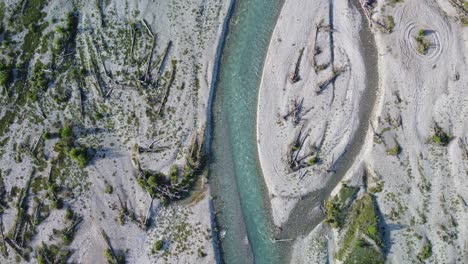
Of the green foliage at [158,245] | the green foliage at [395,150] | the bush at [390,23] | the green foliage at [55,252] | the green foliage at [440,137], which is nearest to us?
the green foliage at [440,137]

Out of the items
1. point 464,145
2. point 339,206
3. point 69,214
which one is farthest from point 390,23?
point 69,214

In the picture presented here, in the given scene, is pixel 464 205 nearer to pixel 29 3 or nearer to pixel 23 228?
pixel 23 228

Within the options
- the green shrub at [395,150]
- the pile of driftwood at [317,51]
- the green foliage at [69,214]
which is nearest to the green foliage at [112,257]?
Result: the green foliage at [69,214]

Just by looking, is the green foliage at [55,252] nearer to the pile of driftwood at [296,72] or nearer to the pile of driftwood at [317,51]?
the pile of driftwood at [296,72]

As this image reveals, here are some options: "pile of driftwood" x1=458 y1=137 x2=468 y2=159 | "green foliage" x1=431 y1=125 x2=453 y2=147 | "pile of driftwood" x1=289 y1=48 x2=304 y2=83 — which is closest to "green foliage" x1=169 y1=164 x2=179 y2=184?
"pile of driftwood" x1=289 y1=48 x2=304 y2=83

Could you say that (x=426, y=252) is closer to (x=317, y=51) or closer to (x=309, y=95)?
(x=309, y=95)

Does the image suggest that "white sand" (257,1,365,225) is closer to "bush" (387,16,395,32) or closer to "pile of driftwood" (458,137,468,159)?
"bush" (387,16,395,32)
